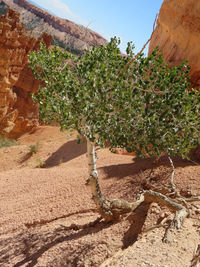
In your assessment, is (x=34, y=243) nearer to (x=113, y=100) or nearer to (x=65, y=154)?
(x=113, y=100)

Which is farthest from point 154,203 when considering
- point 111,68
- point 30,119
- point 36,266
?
point 30,119

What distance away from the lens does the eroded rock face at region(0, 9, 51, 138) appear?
22.0 metres

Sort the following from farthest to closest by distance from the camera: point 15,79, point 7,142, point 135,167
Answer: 1. point 15,79
2. point 7,142
3. point 135,167

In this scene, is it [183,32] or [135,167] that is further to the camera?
[183,32]

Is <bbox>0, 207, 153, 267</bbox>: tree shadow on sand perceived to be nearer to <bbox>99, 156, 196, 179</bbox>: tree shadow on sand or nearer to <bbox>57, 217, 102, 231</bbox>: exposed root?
<bbox>57, 217, 102, 231</bbox>: exposed root

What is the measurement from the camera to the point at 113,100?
4660 millimetres

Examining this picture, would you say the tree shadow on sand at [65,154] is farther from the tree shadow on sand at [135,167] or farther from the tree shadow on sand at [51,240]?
the tree shadow on sand at [51,240]

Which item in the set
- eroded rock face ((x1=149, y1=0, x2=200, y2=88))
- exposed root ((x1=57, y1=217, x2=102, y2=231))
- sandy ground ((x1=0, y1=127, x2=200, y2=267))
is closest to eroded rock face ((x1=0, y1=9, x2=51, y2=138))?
sandy ground ((x1=0, y1=127, x2=200, y2=267))

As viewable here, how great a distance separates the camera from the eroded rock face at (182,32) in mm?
9805

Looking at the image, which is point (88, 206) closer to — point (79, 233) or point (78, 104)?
point (79, 233)

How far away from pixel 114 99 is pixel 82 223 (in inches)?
122

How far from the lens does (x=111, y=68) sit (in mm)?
4613

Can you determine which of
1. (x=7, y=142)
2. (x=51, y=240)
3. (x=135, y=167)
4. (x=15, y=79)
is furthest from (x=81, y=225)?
(x=15, y=79)

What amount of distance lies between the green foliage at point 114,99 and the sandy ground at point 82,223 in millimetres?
1714
